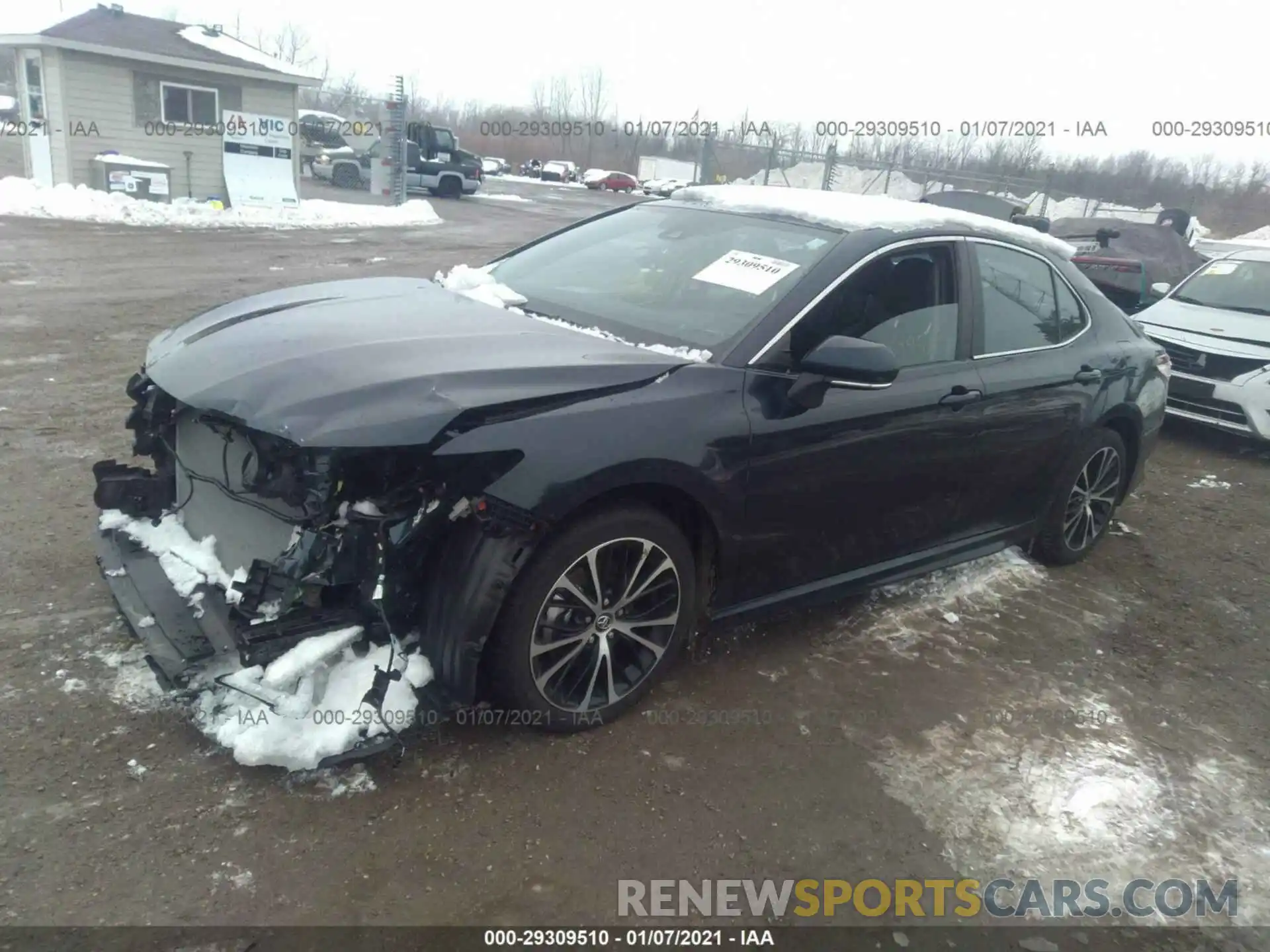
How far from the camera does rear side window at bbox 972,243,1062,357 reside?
3986mm

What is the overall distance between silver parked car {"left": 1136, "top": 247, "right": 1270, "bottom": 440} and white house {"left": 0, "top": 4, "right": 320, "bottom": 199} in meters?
18.0

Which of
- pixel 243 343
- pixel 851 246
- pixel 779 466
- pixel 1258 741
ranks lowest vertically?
pixel 1258 741

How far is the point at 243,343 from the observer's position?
3.06 meters

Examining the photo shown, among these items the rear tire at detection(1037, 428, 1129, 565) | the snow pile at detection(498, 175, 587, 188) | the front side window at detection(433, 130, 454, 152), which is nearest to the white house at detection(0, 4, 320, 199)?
the front side window at detection(433, 130, 454, 152)

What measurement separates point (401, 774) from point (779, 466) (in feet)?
5.23

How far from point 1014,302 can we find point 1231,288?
5962mm

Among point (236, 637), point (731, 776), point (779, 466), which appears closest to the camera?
point (236, 637)

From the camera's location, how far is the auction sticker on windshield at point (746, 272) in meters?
3.47

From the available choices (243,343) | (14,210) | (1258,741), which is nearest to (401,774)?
(243,343)

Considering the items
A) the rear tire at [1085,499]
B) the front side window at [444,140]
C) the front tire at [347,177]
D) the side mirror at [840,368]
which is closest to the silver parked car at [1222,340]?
the rear tire at [1085,499]

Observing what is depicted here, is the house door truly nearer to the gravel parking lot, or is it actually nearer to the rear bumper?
the gravel parking lot

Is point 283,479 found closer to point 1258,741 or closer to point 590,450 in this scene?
point 590,450

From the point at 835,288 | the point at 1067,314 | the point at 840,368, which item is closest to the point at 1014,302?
the point at 1067,314

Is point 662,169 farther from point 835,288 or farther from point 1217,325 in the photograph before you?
point 835,288
